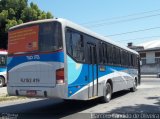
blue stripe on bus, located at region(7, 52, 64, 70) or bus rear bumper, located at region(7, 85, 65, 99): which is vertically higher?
blue stripe on bus, located at region(7, 52, 64, 70)

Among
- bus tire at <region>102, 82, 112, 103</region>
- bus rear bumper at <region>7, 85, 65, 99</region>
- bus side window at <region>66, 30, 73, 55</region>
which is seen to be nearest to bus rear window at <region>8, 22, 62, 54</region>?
bus side window at <region>66, 30, 73, 55</region>

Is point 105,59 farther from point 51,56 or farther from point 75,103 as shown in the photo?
point 51,56

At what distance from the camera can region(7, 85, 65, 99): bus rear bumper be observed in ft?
36.1

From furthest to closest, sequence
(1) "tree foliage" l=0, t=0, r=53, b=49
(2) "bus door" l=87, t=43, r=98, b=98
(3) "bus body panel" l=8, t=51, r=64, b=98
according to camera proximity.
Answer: (1) "tree foliage" l=0, t=0, r=53, b=49
(2) "bus door" l=87, t=43, r=98, b=98
(3) "bus body panel" l=8, t=51, r=64, b=98

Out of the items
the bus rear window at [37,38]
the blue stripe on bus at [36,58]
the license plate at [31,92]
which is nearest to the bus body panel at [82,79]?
the blue stripe on bus at [36,58]

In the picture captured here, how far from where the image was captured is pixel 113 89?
16.5 m

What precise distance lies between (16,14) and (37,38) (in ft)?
78.4

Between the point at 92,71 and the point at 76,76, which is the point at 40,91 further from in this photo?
the point at 92,71

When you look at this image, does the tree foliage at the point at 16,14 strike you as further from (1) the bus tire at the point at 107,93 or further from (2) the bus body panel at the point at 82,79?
(1) the bus tire at the point at 107,93

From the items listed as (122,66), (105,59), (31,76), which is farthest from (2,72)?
(31,76)

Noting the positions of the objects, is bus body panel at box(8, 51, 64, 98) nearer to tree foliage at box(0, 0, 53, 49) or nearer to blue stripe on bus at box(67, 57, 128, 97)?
blue stripe on bus at box(67, 57, 128, 97)

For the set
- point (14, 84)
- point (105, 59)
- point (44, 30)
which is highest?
point (44, 30)

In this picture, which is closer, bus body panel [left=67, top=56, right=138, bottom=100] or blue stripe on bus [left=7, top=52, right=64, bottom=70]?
blue stripe on bus [left=7, top=52, right=64, bottom=70]

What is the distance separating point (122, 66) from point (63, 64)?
823 cm
